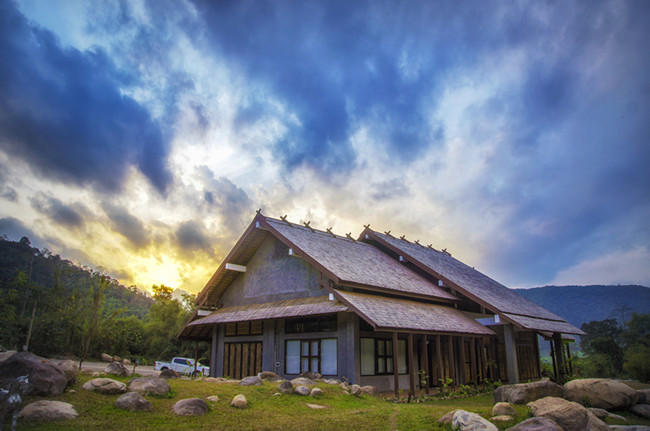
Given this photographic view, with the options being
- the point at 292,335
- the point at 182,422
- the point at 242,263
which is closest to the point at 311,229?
the point at 242,263

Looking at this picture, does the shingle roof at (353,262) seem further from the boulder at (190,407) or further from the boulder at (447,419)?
the boulder at (190,407)

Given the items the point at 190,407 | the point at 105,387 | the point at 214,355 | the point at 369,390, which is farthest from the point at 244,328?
the point at 190,407

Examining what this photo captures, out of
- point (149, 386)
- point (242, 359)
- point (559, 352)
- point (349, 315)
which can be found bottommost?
point (149, 386)

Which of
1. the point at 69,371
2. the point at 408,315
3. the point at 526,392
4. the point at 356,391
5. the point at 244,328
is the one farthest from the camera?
the point at 244,328

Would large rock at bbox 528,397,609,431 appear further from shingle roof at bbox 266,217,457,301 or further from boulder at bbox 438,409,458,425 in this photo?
shingle roof at bbox 266,217,457,301

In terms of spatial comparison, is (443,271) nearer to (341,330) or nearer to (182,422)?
(341,330)

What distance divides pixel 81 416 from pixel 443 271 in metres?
20.1

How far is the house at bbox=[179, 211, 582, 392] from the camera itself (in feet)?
59.0

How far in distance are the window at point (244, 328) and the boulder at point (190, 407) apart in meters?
11.2

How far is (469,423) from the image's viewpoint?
923 cm

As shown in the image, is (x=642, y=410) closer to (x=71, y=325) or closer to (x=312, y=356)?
(x=312, y=356)

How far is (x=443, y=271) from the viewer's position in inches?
1006

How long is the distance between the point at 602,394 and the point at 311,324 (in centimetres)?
1062

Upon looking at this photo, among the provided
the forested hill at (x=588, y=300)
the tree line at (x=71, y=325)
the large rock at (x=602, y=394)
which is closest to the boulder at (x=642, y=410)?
the large rock at (x=602, y=394)
